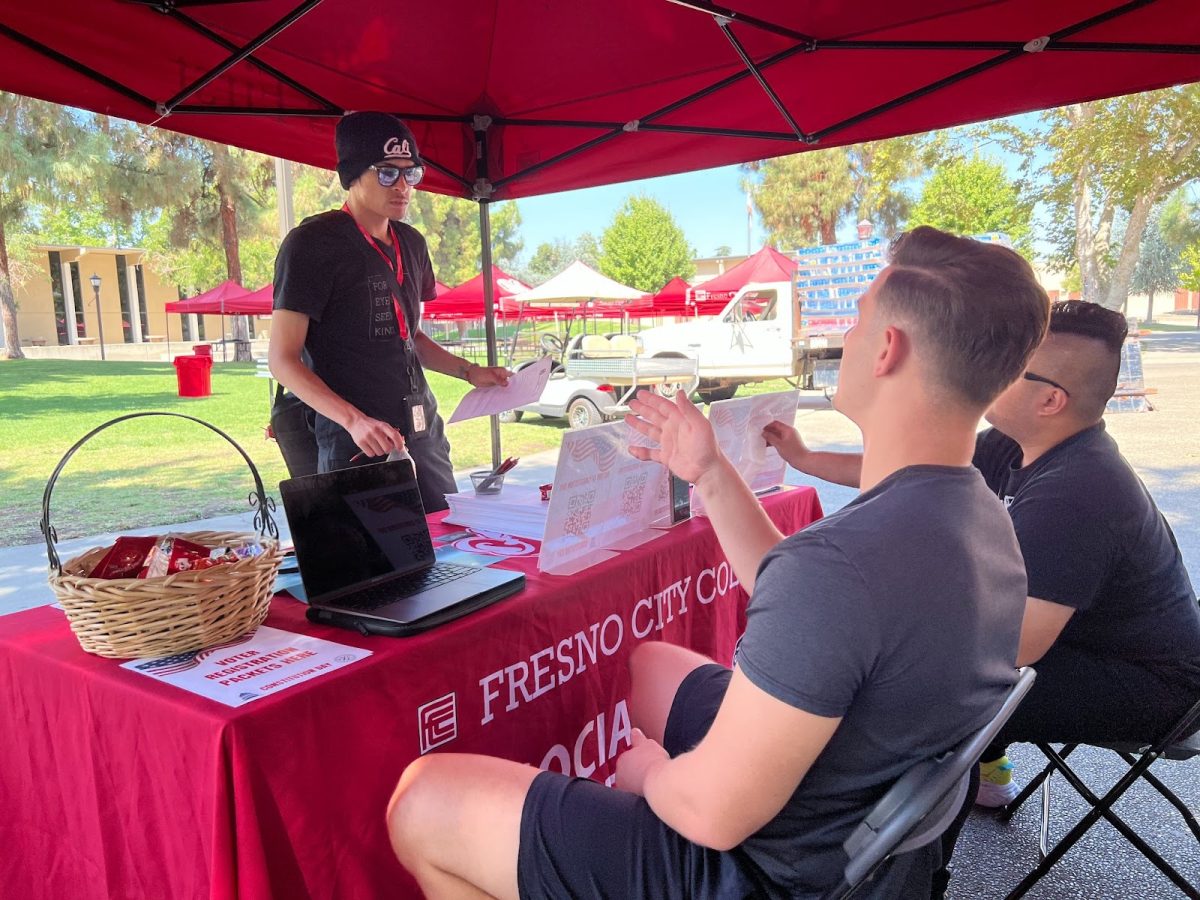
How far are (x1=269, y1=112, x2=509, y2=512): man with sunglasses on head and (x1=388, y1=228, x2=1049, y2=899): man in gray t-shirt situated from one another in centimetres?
121

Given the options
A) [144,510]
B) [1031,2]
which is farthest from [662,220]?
[1031,2]

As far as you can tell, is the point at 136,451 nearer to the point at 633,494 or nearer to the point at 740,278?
the point at 633,494

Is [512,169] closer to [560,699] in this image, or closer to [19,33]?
[19,33]

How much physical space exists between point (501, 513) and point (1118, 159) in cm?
1506

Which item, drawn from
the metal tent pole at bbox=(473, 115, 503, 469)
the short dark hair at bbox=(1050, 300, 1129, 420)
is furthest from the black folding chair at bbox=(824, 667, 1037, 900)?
the metal tent pole at bbox=(473, 115, 503, 469)

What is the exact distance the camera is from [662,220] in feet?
160

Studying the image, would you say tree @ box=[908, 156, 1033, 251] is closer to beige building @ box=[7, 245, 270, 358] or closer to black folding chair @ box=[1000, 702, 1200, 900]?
beige building @ box=[7, 245, 270, 358]

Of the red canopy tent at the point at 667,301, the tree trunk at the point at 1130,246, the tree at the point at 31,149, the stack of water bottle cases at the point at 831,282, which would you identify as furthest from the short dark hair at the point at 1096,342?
the tree at the point at 31,149

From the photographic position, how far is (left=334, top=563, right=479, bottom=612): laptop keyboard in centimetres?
138

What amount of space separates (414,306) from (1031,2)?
207 cm

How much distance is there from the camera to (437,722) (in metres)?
1.32

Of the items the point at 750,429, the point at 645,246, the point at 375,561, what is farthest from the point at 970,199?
the point at 375,561

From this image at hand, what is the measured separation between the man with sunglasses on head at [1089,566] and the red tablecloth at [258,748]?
964 mm

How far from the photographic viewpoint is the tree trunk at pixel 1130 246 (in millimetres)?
14577
